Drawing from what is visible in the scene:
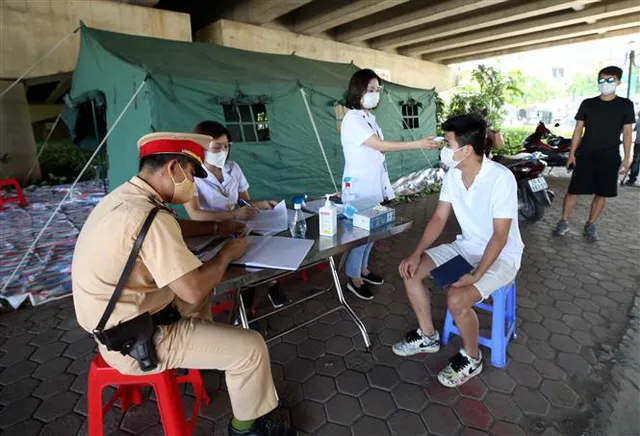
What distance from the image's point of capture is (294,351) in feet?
7.42

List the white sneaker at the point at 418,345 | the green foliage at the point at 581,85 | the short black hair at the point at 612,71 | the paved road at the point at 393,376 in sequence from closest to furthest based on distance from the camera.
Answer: the paved road at the point at 393,376 → the white sneaker at the point at 418,345 → the short black hair at the point at 612,71 → the green foliage at the point at 581,85

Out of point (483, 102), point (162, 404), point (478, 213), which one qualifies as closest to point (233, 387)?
point (162, 404)

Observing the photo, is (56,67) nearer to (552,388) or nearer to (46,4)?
(46,4)

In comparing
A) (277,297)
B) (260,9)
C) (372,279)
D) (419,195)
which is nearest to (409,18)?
(260,9)

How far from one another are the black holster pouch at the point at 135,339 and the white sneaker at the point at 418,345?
1.40 metres

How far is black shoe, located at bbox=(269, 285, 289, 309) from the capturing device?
2758 millimetres

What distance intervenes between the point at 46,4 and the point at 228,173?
5086 mm

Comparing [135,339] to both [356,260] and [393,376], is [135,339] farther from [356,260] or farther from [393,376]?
[356,260]

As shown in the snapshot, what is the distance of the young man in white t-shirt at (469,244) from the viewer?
1.84 m

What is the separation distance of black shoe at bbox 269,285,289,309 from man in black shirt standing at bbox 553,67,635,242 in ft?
10.9

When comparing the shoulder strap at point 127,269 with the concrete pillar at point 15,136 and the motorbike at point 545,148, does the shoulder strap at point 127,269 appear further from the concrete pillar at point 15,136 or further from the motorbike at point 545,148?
the concrete pillar at point 15,136

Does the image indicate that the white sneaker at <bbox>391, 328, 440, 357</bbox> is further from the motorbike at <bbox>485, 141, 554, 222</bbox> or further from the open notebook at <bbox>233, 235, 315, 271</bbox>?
the motorbike at <bbox>485, 141, 554, 222</bbox>

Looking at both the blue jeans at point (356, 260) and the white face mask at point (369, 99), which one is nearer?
the white face mask at point (369, 99)

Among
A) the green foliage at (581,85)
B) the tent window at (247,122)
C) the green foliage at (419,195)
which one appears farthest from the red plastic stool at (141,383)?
the green foliage at (581,85)
